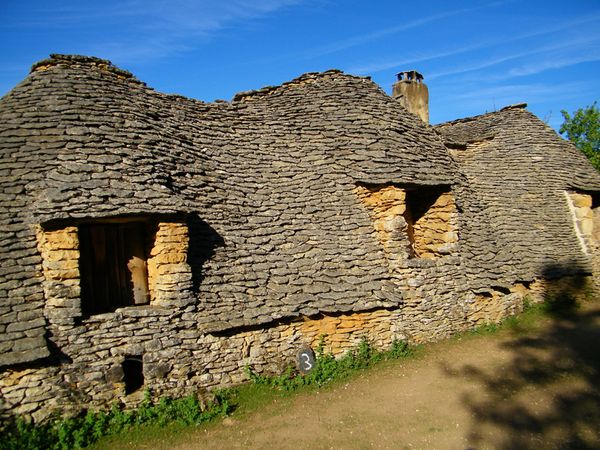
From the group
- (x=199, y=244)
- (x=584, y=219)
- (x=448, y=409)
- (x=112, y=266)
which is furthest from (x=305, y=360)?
(x=584, y=219)

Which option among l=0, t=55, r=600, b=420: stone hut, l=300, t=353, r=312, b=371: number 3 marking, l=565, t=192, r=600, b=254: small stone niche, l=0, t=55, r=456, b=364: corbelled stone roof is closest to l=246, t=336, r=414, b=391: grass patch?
l=300, t=353, r=312, b=371: number 3 marking

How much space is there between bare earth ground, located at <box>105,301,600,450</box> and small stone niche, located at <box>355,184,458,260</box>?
2908 millimetres

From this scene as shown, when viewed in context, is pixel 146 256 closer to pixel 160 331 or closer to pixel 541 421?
pixel 160 331

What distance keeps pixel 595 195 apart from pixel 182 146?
605 inches

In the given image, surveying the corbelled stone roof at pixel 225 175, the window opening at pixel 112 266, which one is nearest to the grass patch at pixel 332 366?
the corbelled stone roof at pixel 225 175

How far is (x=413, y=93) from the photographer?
1736cm

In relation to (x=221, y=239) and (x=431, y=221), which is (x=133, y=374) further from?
(x=431, y=221)

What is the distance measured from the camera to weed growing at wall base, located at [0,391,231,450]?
698 centimetres

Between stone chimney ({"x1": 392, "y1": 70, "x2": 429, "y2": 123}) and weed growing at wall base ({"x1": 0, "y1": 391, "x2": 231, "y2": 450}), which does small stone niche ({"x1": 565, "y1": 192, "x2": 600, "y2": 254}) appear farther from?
weed growing at wall base ({"x1": 0, "y1": 391, "x2": 231, "y2": 450})

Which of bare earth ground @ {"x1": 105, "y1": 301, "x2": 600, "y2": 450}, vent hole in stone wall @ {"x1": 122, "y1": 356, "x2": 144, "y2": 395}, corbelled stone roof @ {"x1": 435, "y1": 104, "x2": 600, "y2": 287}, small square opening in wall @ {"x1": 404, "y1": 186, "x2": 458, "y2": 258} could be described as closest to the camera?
bare earth ground @ {"x1": 105, "y1": 301, "x2": 600, "y2": 450}

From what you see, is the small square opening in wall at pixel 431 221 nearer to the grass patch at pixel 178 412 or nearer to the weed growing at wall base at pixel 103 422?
the grass patch at pixel 178 412

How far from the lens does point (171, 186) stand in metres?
9.48

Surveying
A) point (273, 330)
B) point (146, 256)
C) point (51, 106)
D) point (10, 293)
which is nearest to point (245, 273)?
point (273, 330)

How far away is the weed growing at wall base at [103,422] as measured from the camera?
6977 millimetres
